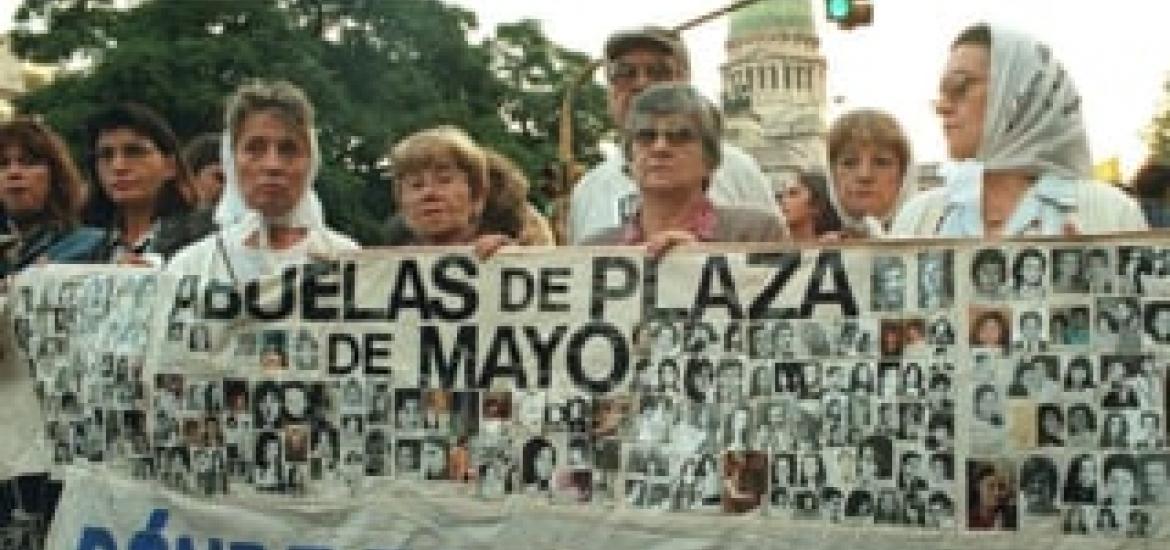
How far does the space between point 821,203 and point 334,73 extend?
27.5m

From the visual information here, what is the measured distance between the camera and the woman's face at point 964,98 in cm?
415

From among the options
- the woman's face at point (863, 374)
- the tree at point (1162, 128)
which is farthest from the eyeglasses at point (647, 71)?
the tree at point (1162, 128)

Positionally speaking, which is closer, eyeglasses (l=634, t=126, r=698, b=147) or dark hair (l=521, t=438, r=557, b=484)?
dark hair (l=521, t=438, r=557, b=484)

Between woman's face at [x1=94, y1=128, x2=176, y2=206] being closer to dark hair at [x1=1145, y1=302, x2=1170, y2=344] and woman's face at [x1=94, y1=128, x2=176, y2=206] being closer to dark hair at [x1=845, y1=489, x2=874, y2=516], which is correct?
dark hair at [x1=845, y1=489, x2=874, y2=516]

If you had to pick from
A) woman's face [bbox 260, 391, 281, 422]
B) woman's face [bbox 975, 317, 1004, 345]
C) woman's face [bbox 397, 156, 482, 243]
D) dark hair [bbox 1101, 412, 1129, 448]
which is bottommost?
dark hair [bbox 1101, 412, 1129, 448]

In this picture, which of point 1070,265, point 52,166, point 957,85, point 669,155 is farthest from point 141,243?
point 1070,265

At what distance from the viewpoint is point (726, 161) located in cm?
521

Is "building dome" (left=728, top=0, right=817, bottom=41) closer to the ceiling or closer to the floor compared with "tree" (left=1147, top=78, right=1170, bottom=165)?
closer to the ceiling

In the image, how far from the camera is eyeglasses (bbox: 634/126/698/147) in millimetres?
4270

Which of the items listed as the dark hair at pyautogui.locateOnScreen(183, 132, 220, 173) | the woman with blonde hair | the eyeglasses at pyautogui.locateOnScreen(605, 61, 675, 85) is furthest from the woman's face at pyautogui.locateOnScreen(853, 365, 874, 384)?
the dark hair at pyautogui.locateOnScreen(183, 132, 220, 173)

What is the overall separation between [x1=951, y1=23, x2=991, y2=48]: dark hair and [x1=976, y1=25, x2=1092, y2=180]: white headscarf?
7 cm

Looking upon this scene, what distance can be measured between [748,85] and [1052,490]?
293 ft

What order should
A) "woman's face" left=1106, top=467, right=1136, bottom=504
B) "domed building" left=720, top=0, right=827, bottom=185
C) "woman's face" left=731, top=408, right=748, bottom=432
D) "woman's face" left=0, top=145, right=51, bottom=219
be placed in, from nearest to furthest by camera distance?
"woman's face" left=1106, top=467, right=1136, bottom=504 < "woman's face" left=731, top=408, right=748, bottom=432 < "woman's face" left=0, top=145, right=51, bottom=219 < "domed building" left=720, top=0, right=827, bottom=185

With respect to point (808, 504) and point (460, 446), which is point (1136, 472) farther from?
Result: point (460, 446)
